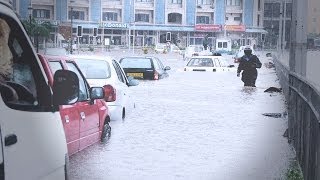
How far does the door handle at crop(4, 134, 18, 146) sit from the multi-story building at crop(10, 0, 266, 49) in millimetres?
12459

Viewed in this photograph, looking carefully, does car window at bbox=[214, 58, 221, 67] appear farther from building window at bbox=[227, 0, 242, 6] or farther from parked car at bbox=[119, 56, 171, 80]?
building window at bbox=[227, 0, 242, 6]

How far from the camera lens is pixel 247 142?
34.8ft

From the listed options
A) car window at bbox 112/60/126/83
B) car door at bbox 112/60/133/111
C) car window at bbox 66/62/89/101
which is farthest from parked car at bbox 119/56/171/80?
car window at bbox 66/62/89/101

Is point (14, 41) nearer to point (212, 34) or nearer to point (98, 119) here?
point (98, 119)

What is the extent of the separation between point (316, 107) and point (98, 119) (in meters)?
3.98

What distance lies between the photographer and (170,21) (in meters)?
22.2

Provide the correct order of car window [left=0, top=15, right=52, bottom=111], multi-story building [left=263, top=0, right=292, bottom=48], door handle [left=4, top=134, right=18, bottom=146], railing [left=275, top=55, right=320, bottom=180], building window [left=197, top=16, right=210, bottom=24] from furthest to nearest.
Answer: building window [left=197, top=16, right=210, bottom=24] < multi-story building [left=263, top=0, right=292, bottom=48] < railing [left=275, top=55, right=320, bottom=180] < car window [left=0, top=15, right=52, bottom=111] < door handle [left=4, top=134, right=18, bottom=146]

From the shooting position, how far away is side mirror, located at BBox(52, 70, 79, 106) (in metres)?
3.58

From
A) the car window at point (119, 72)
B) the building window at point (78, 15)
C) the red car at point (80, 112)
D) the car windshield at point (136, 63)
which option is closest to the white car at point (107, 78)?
the car window at point (119, 72)

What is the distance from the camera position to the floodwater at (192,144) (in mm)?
7695

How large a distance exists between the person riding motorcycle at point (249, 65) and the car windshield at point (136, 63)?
19.0 ft

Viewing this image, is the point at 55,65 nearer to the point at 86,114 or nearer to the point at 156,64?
the point at 86,114

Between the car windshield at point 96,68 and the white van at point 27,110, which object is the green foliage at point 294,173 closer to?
the white van at point 27,110

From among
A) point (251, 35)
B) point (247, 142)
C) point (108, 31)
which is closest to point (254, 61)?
point (251, 35)
